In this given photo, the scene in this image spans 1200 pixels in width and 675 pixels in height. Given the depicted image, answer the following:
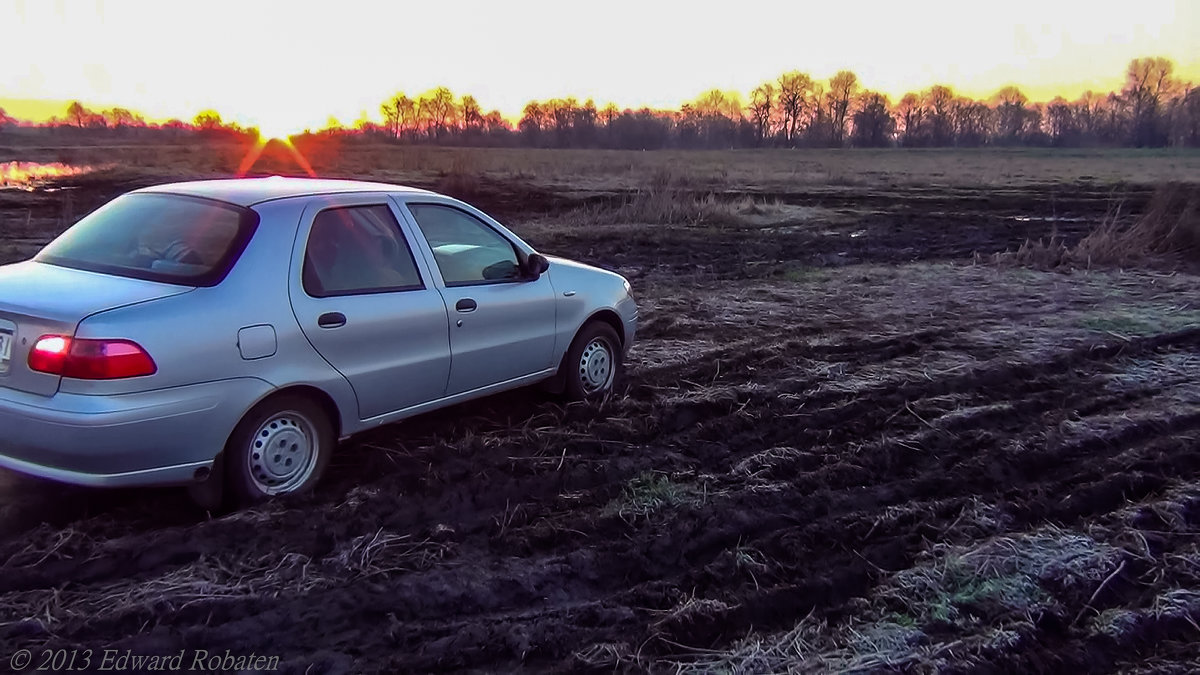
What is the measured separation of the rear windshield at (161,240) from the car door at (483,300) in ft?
3.80

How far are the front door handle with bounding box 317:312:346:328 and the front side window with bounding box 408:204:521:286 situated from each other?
87 cm

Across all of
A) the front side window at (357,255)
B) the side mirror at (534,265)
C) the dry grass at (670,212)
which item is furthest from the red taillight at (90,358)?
the dry grass at (670,212)

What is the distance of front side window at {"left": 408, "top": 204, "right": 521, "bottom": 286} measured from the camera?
5355 mm

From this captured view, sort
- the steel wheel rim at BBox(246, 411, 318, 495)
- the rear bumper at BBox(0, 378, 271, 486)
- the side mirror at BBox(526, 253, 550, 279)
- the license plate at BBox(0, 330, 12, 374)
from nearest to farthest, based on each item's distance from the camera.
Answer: the rear bumper at BBox(0, 378, 271, 486)
the license plate at BBox(0, 330, 12, 374)
the steel wheel rim at BBox(246, 411, 318, 495)
the side mirror at BBox(526, 253, 550, 279)

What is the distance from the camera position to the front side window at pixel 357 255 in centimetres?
460

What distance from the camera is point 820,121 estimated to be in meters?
116

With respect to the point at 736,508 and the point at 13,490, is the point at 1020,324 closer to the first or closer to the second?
the point at 736,508

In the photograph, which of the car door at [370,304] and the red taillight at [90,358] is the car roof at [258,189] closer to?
the car door at [370,304]

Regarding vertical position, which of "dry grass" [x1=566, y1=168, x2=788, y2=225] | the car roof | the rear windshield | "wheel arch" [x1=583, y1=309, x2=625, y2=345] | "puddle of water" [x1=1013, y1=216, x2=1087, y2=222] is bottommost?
"puddle of water" [x1=1013, y1=216, x2=1087, y2=222]

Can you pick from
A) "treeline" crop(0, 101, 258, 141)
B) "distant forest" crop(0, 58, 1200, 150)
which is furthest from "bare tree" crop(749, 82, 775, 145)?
"treeline" crop(0, 101, 258, 141)

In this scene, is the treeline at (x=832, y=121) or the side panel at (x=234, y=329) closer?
the side panel at (x=234, y=329)

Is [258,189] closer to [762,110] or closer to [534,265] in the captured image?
[534,265]

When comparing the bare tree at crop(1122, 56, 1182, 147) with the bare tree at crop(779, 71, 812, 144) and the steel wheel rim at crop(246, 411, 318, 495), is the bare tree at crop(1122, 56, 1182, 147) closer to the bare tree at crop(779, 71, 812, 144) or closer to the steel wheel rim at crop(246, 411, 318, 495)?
the bare tree at crop(779, 71, 812, 144)

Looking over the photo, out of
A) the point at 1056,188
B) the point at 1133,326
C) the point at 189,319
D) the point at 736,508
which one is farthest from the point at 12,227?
the point at 1056,188
